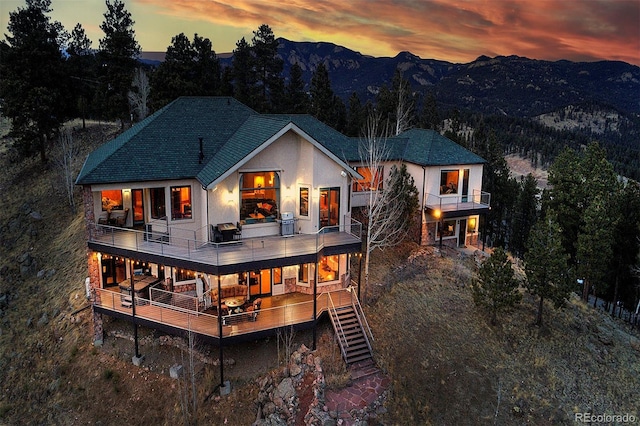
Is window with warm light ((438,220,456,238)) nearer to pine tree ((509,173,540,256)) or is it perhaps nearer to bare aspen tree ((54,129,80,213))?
pine tree ((509,173,540,256))

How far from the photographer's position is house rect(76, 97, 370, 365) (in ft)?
60.1

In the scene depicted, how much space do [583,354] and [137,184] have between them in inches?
927

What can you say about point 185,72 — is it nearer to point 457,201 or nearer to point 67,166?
point 67,166

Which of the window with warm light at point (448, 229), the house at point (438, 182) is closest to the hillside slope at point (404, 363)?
the house at point (438, 182)

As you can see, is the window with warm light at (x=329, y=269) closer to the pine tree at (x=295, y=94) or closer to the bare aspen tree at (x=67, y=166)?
the bare aspen tree at (x=67, y=166)

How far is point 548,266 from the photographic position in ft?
69.9

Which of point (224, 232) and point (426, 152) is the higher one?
point (426, 152)

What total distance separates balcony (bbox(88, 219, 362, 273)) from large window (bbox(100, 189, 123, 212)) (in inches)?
65.0

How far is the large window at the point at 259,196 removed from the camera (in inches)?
801

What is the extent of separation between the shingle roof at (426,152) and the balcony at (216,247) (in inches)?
399

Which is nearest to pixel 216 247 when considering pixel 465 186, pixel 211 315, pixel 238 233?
pixel 238 233

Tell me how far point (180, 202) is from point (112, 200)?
13.6 feet

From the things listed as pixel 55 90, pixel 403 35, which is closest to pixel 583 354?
pixel 55 90

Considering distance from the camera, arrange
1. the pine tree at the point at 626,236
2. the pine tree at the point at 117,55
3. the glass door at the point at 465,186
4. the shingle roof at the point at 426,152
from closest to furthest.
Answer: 1. the shingle roof at the point at 426,152
2. the glass door at the point at 465,186
3. the pine tree at the point at 626,236
4. the pine tree at the point at 117,55
